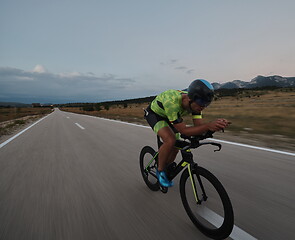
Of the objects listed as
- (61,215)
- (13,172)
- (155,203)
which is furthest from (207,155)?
(13,172)

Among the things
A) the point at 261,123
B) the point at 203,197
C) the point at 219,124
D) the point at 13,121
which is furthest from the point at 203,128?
the point at 13,121

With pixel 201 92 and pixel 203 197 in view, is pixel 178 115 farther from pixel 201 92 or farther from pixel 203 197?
pixel 203 197

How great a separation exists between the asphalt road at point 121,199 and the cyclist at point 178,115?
0.60 meters

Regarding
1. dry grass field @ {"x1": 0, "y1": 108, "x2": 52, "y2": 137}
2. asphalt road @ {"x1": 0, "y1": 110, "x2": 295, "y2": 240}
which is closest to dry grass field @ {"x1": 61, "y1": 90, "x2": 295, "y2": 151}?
asphalt road @ {"x1": 0, "y1": 110, "x2": 295, "y2": 240}

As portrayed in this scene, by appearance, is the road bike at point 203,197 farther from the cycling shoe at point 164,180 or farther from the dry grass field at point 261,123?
the dry grass field at point 261,123

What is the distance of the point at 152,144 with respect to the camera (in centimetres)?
605

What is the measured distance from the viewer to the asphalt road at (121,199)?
2.00 metres

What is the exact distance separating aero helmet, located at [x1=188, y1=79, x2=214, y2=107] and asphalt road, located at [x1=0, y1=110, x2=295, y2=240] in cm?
140

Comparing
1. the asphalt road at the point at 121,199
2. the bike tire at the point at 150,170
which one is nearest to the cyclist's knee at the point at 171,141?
the bike tire at the point at 150,170

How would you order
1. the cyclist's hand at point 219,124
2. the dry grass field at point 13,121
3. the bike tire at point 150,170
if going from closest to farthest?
the cyclist's hand at point 219,124
the bike tire at point 150,170
the dry grass field at point 13,121

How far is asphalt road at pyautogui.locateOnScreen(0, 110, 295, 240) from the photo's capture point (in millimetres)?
2002

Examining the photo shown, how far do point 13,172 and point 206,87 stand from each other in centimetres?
414

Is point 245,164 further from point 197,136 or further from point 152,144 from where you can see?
point 152,144

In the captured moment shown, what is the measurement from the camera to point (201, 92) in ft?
6.31
